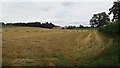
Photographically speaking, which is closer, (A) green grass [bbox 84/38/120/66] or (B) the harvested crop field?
(A) green grass [bbox 84/38/120/66]

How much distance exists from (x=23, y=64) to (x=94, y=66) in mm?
3522

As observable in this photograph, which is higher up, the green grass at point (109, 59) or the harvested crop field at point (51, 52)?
the green grass at point (109, 59)

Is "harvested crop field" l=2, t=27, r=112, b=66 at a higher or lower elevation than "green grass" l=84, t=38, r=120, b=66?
lower

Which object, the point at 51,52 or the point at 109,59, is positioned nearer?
the point at 109,59

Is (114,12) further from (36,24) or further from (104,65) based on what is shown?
(36,24)

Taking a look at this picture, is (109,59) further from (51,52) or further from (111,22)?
(111,22)

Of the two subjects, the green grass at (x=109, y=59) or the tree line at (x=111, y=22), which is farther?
the tree line at (x=111, y=22)

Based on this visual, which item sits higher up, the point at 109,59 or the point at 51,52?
the point at 109,59

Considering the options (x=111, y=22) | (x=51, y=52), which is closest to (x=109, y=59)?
(x=51, y=52)

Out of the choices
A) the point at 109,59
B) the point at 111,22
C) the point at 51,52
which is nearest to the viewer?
the point at 109,59

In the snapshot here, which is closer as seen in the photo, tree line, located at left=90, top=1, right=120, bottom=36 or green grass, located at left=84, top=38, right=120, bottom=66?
green grass, located at left=84, top=38, right=120, bottom=66

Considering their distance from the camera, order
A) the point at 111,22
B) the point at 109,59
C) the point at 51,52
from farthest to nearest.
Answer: the point at 111,22 < the point at 51,52 < the point at 109,59

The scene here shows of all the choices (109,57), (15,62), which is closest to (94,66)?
(109,57)

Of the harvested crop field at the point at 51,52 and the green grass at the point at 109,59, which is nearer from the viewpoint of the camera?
the green grass at the point at 109,59
